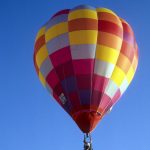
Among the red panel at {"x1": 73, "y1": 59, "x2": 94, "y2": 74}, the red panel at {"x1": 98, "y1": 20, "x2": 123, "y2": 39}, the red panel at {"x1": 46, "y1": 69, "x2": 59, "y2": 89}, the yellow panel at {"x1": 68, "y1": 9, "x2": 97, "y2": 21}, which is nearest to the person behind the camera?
the red panel at {"x1": 73, "y1": 59, "x2": 94, "y2": 74}

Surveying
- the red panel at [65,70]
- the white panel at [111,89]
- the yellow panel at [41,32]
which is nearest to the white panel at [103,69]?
the white panel at [111,89]

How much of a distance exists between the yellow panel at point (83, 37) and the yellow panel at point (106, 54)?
0.39m

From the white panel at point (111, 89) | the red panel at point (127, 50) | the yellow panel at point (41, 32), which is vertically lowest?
the white panel at point (111, 89)

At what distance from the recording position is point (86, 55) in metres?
17.9

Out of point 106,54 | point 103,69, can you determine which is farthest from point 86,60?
point 106,54

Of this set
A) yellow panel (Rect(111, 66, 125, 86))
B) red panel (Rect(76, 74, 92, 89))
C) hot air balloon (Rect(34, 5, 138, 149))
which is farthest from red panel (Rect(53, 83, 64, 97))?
yellow panel (Rect(111, 66, 125, 86))

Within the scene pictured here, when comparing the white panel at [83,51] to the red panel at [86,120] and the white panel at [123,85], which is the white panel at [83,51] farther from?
the red panel at [86,120]

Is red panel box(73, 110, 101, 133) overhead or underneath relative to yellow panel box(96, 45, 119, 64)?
underneath

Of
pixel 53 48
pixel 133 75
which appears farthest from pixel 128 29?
pixel 53 48

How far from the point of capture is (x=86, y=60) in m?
17.8

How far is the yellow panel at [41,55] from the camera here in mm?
18781

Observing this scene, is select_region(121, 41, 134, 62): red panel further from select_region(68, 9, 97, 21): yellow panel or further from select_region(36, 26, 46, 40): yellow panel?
select_region(36, 26, 46, 40): yellow panel

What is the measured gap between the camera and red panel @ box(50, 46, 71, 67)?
1806cm

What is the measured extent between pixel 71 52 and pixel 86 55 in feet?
1.89
